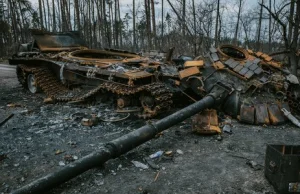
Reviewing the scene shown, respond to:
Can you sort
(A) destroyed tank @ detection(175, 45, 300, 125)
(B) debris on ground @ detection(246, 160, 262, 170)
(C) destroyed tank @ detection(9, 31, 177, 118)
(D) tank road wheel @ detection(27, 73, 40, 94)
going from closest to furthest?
(B) debris on ground @ detection(246, 160, 262, 170)
(A) destroyed tank @ detection(175, 45, 300, 125)
(C) destroyed tank @ detection(9, 31, 177, 118)
(D) tank road wheel @ detection(27, 73, 40, 94)

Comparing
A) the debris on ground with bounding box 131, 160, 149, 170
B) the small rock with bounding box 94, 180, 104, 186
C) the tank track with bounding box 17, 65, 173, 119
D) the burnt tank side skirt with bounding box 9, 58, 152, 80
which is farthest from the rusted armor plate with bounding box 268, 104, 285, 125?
the small rock with bounding box 94, 180, 104, 186

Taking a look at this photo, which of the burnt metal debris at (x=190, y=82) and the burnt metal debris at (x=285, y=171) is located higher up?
the burnt metal debris at (x=190, y=82)

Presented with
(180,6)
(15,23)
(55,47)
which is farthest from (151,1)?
(15,23)

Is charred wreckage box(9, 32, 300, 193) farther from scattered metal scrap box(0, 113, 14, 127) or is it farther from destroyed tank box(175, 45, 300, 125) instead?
scattered metal scrap box(0, 113, 14, 127)

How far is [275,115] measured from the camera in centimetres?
707

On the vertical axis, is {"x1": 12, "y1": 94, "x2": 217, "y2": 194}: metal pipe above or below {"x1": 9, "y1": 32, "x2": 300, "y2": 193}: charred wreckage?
below

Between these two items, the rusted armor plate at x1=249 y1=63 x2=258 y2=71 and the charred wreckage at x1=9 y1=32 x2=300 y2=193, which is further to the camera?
the rusted armor plate at x1=249 y1=63 x2=258 y2=71

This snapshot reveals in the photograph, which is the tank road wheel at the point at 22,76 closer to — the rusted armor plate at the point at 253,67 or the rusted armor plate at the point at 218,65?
the rusted armor plate at the point at 218,65

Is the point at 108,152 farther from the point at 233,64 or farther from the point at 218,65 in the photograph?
the point at 233,64

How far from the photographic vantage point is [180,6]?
2217cm

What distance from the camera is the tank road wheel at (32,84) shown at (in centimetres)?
1063

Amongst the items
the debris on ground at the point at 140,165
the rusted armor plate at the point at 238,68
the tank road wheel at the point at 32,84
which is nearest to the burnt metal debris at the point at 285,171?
the debris on ground at the point at 140,165

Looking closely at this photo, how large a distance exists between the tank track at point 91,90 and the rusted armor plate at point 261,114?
1.94 m

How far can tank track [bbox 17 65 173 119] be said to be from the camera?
23.2 feet
